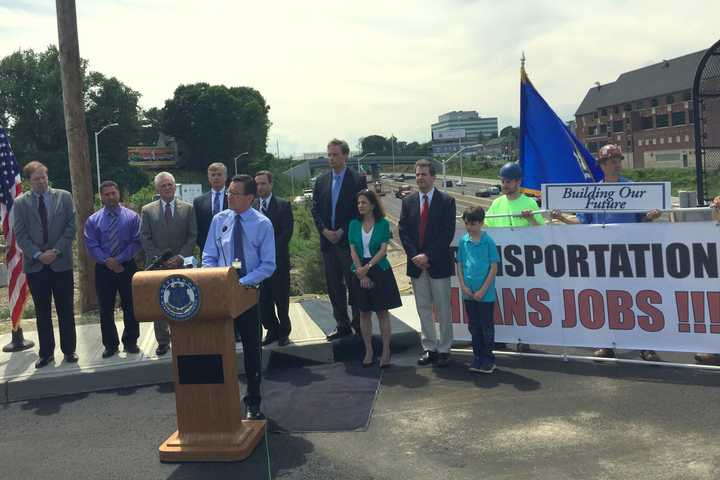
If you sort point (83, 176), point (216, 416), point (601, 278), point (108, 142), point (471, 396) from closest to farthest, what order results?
point (216, 416), point (471, 396), point (601, 278), point (83, 176), point (108, 142)

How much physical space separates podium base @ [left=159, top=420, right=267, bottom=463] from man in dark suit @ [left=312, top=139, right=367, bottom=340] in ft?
8.51

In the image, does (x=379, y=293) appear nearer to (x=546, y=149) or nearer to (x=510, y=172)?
(x=510, y=172)

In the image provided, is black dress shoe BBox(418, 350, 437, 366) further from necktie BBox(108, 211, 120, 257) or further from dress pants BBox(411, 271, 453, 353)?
necktie BBox(108, 211, 120, 257)

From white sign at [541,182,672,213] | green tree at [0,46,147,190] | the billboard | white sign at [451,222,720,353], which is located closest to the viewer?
white sign at [451,222,720,353]

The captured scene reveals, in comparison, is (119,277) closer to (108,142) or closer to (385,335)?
(385,335)

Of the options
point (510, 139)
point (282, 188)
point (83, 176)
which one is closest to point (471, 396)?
point (83, 176)

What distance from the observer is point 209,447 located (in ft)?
14.8

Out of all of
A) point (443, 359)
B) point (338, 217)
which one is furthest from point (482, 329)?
point (338, 217)

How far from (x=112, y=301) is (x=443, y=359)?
357 cm

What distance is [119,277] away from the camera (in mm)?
6883

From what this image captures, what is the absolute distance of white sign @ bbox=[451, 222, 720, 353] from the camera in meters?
5.94

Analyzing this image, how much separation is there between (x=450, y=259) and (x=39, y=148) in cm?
6793

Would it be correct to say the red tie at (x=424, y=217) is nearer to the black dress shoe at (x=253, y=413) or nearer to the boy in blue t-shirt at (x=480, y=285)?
the boy in blue t-shirt at (x=480, y=285)

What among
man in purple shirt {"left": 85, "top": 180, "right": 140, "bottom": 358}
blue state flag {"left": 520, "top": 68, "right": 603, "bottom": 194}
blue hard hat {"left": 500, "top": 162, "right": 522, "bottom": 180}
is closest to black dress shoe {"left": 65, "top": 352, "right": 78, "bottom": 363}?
man in purple shirt {"left": 85, "top": 180, "right": 140, "bottom": 358}
